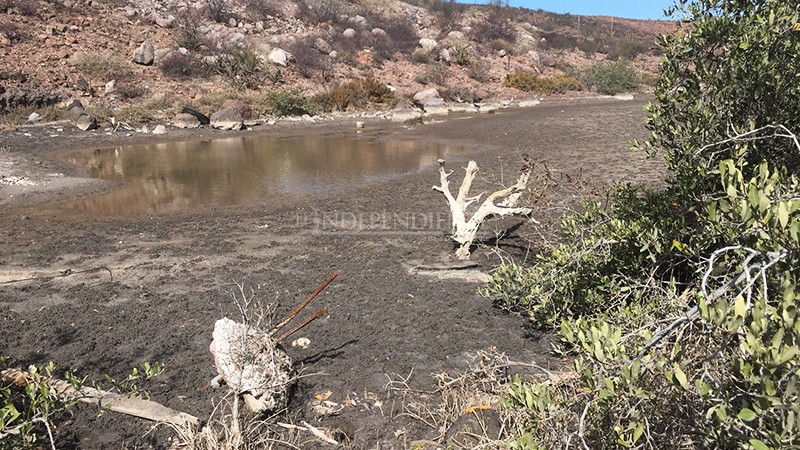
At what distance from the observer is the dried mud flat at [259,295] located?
11.6 ft

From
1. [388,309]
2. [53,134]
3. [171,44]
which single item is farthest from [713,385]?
[171,44]

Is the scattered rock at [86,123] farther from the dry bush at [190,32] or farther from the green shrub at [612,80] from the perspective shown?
the green shrub at [612,80]

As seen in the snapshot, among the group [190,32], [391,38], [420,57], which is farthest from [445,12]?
[190,32]

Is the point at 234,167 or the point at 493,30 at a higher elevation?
the point at 493,30

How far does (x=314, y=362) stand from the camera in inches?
156

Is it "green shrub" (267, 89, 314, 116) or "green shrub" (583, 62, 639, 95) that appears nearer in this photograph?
"green shrub" (267, 89, 314, 116)

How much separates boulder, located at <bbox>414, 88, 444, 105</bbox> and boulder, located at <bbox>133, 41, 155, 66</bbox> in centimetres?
1155

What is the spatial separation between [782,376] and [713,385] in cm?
48

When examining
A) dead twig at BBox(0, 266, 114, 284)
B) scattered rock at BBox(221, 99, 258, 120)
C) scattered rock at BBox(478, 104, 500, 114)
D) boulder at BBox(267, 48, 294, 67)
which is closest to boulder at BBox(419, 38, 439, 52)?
scattered rock at BBox(478, 104, 500, 114)

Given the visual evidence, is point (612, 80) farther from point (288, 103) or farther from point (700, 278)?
point (700, 278)

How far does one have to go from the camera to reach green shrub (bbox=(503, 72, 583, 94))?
2884 centimetres

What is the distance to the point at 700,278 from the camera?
3.00 meters

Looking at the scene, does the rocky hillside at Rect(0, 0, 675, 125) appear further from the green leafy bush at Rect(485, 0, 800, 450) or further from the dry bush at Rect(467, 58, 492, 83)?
the green leafy bush at Rect(485, 0, 800, 450)

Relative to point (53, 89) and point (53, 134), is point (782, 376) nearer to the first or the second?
point (53, 134)
